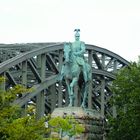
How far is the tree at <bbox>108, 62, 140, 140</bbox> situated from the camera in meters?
49.9

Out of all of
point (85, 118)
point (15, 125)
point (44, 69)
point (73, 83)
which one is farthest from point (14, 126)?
point (44, 69)

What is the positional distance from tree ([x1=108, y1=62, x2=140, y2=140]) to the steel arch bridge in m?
5.35

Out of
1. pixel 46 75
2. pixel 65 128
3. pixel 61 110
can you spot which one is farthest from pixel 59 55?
pixel 65 128

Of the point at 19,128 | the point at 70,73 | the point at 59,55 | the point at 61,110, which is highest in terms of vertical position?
the point at 59,55

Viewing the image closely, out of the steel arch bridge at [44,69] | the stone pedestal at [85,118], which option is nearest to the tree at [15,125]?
the stone pedestal at [85,118]

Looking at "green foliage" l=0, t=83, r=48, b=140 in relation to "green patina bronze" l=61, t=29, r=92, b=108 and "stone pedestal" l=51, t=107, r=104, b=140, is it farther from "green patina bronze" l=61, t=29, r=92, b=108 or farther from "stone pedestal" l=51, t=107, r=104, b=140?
"green patina bronze" l=61, t=29, r=92, b=108

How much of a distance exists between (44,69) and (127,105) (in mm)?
9154

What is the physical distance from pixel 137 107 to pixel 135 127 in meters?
1.93

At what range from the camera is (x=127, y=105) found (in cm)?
5216

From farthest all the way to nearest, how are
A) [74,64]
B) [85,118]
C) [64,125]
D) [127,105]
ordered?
[127,105] < [74,64] < [85,118] < [64,125]

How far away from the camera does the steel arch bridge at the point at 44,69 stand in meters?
54.1

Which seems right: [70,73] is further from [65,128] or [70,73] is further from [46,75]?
[46,75]

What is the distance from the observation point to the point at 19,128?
23.4 meters

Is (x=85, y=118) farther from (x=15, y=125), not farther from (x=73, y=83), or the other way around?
(x=15, y=125)
